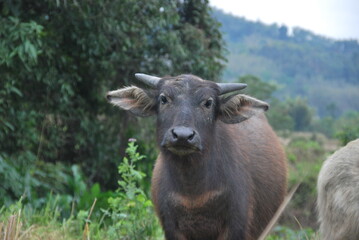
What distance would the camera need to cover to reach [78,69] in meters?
10.8

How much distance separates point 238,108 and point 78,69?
5.95m

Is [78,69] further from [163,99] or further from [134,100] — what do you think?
[163,99]

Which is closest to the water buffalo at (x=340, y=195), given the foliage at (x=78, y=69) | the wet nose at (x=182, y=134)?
the wet nose at (x=182, y=134)

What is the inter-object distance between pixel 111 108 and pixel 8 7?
331 cm

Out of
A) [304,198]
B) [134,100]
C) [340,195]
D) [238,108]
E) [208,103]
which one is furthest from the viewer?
[304,198]

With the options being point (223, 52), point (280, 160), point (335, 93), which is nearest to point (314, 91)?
point (335, 93)

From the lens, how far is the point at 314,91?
86125mm

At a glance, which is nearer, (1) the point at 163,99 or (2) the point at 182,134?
(2) the point at 182,134

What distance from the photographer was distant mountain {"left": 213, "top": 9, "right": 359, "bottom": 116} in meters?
75.2

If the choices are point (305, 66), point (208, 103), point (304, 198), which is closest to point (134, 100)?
point (208, 103)

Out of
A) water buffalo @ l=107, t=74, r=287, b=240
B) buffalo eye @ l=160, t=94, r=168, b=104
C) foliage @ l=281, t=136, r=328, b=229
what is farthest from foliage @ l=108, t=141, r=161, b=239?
foliage @ l=281, t=136, r=328, b=229

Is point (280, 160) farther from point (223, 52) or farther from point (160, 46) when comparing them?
point (223, 52)

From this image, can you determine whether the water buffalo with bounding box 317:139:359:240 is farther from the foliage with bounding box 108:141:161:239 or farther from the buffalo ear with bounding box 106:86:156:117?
the foliage with bounding box 108:141:161:239

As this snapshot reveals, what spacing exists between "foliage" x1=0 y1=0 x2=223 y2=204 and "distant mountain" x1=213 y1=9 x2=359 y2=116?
166ft
